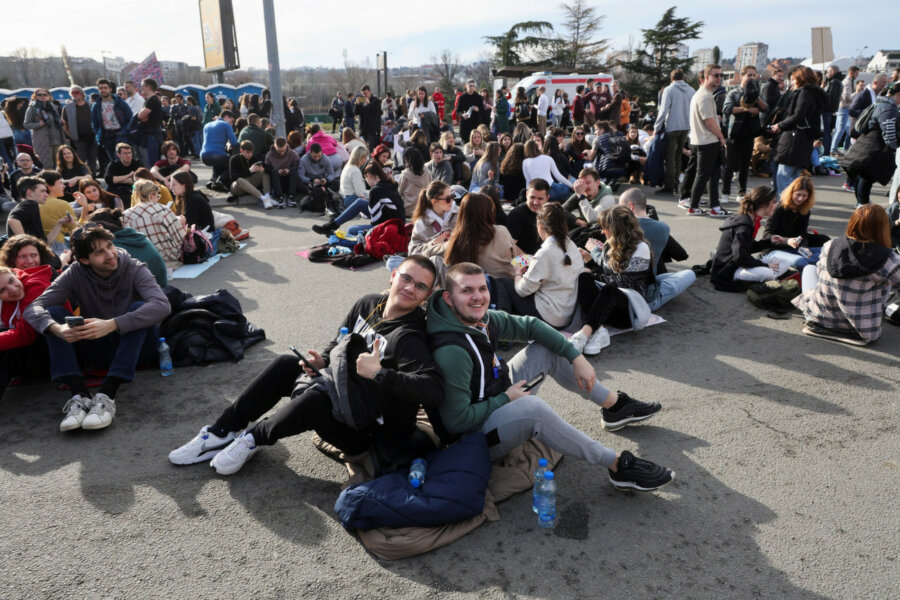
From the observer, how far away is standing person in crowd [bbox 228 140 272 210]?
12219 millimetres

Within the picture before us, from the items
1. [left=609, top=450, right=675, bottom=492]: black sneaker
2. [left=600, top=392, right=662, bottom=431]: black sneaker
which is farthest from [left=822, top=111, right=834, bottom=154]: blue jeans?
[left=609, top=450, right=675, bottom=492]: black sneaker

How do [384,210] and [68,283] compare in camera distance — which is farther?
[384,210]

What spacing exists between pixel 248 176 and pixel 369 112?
23.1 ft

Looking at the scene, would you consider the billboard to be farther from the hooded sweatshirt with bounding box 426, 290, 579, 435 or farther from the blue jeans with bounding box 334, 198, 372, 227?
the hooded sweatshirt with bounding box 426, 290, 579, 435

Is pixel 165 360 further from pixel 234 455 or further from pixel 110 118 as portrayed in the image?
pixel 110 118

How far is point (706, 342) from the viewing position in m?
5.48

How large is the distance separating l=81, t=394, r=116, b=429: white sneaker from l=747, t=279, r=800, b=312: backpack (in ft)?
19.1

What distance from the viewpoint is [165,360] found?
5035mm

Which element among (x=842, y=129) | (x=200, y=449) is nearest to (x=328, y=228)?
(x=200, y=449)

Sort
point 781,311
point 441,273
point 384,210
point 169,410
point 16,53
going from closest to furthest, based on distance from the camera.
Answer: point 169,410, point 441,273, point 781,311, point 384,210, point 16,53

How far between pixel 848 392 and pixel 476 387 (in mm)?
3042

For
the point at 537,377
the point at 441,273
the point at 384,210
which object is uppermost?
the point at 384,210

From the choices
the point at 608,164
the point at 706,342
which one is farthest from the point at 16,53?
the point at 706,342

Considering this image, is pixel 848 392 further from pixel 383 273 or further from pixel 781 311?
pixel 383 273
